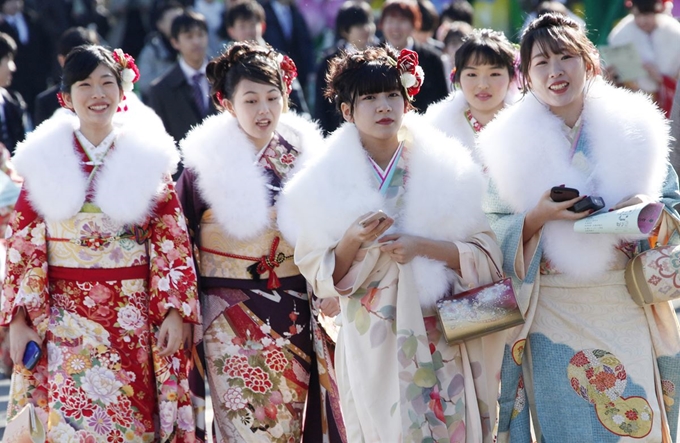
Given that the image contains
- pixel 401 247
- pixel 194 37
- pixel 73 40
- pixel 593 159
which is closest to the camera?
pixel 401 247

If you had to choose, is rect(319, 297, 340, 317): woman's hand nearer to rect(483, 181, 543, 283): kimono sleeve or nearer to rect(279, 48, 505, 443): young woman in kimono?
rect(279, 48, 505, 443): young woman in kimono

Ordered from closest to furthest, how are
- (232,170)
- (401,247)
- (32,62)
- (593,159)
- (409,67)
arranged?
(401,247), (593,159), (409,67), (232,170), (32,62)

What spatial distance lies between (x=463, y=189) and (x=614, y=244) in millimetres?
601

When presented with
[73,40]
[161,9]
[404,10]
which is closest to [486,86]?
[404,10]

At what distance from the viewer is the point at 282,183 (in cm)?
514

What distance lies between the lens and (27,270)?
4.90 m

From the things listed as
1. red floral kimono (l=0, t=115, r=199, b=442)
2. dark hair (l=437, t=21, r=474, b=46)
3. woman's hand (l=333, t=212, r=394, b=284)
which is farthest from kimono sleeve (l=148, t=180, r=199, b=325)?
dark hair (l=437, t=21, r=474, b=46)

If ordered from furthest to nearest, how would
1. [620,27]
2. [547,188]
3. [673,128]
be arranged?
[620,27], [673,128], [547,188]

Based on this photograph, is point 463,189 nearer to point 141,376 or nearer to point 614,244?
point 614,244

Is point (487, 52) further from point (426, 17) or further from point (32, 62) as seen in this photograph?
point (32, 62)

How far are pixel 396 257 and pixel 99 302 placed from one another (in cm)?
140

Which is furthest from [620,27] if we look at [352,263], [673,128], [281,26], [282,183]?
[352,263]

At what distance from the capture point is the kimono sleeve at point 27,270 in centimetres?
489

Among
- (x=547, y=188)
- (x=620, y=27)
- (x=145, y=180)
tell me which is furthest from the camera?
(x=620, y=27)
